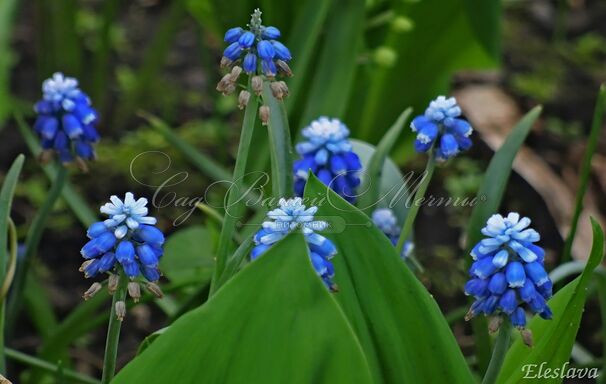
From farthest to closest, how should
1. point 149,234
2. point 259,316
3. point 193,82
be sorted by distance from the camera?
point 193,82
point 149,234
point 259,316

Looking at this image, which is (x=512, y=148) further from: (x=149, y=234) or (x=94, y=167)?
(x=94, y=167)

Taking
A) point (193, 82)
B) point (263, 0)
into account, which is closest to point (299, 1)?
point (263, 0)

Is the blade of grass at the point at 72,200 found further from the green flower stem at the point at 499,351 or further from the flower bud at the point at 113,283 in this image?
the green flower stem at the point at 499,351

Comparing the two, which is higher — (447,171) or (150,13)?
(150,13)

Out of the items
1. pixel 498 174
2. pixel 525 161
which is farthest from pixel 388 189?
pixel 525 161

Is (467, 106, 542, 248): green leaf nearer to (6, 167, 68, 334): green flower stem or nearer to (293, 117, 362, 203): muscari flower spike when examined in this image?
(293, 117, 362, 203): muscari flower spike

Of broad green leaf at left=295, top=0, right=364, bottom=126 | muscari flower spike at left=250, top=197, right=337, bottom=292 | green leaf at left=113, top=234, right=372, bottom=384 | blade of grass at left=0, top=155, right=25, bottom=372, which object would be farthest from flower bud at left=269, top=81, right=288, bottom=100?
broad green leaf at left=295, top=0, right=364, bottom=126
